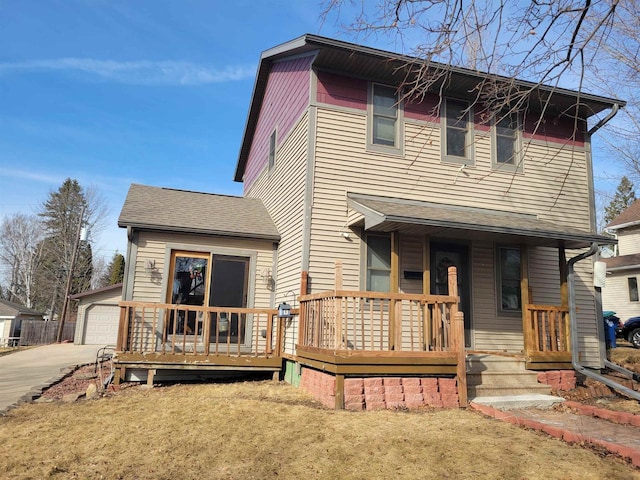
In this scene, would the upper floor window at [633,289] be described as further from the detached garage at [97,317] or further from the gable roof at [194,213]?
the detached garage at [97,317]

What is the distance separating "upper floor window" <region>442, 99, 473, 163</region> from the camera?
370 inches

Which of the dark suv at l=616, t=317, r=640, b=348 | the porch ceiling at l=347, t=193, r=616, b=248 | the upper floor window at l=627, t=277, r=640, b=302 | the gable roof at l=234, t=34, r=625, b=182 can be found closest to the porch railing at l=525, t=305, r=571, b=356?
the porch ceiling at l=347, t=193, r=616, b=248

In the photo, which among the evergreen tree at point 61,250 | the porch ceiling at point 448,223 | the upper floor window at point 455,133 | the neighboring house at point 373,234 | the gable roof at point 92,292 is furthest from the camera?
the evergreen tree at point 61,250

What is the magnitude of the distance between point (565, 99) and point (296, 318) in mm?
7172

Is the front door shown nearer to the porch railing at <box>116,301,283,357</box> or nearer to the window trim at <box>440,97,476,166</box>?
the window trim at <box>440,97,476,166</box>

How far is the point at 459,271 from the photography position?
898cm

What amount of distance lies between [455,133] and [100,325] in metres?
19.7

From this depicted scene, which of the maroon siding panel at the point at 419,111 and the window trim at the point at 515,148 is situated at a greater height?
the maroon siding panel at the point at 419,111

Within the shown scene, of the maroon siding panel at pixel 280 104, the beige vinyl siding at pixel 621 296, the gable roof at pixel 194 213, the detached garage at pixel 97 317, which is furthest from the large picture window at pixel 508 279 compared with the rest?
the detached garage at pixel 97 317

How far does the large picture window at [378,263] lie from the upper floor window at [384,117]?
76.4 inches

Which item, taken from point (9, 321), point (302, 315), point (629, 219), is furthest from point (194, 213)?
point (9, 321)

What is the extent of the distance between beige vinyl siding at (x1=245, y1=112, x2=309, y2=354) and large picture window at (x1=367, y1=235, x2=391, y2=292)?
4.16ft

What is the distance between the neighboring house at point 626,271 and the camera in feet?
70.0

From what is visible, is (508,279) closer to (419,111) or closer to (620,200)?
(419,111)
